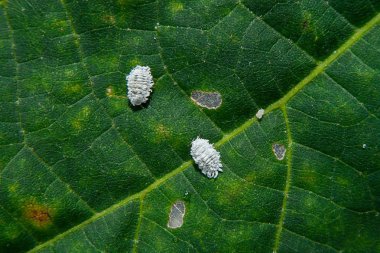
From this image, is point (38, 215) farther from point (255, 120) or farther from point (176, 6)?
point (176, 6)

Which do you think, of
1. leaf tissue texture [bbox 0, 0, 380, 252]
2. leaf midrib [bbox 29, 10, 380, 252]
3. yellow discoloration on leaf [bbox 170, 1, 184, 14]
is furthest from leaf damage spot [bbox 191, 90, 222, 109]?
yellow discoloration on leaf [bbox 170, 1, 184, 14]

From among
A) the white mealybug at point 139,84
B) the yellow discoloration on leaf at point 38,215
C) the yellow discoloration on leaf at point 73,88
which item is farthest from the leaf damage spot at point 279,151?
the yellow discoloration on leaf at point 38,215

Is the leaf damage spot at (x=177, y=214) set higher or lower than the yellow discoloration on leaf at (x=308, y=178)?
lower

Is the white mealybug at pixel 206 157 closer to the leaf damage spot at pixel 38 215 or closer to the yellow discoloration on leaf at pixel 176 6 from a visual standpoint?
the yellow discoloration on leaf at pixel 176 6

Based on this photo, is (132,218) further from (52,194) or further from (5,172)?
(5,172)

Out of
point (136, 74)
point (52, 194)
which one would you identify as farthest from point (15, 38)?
point (52, 194)
